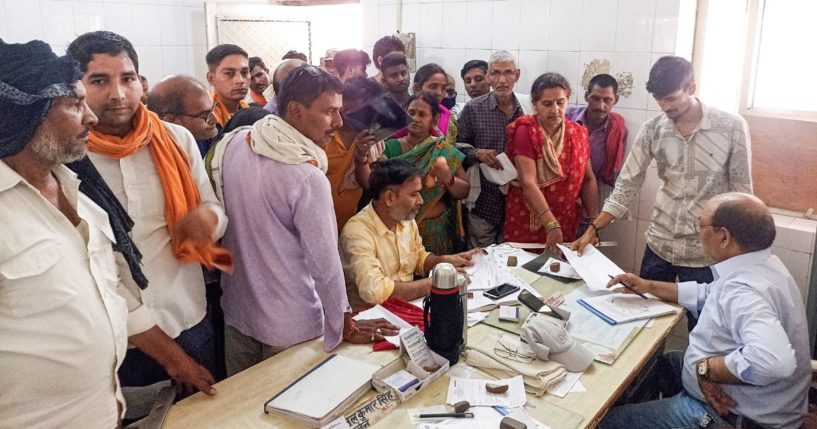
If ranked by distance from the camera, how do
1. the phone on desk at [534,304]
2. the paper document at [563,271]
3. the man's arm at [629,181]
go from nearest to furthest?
the phone on desk at [534,304] < the paper document at [563,271] < the man's arm at [629,181]

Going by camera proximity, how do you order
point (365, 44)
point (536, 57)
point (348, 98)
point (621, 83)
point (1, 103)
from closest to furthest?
point (1, 103) → point (348, 98) → point (621, 83) → point (536, 57) → point (365, 44)

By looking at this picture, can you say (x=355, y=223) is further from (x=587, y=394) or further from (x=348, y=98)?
(x=587, y=394)

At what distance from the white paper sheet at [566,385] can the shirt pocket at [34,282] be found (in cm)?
132

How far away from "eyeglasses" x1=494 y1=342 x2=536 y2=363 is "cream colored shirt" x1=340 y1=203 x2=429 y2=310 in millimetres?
522

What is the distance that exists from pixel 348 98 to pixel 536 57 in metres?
2.03

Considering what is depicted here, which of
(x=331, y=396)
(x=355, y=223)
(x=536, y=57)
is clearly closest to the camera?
(x=331, y=396)

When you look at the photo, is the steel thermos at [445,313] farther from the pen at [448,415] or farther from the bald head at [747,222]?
the bald head at [747,222]

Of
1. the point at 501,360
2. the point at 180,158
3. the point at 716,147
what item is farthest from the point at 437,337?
the point at 716,147

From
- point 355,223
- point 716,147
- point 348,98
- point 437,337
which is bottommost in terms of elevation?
point 437,337

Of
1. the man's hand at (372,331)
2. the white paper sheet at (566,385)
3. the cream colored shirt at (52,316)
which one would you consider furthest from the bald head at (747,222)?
the cream colored shirt at (52,316)

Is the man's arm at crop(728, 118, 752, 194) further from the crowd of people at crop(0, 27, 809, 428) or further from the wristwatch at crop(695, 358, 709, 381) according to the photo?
the wristwatch at crop(695, 358, 709, 381)

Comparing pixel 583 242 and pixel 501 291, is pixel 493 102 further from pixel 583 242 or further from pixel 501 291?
pixel 501 291

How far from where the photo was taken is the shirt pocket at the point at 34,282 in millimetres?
1309

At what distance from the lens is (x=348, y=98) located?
2.71 metres
